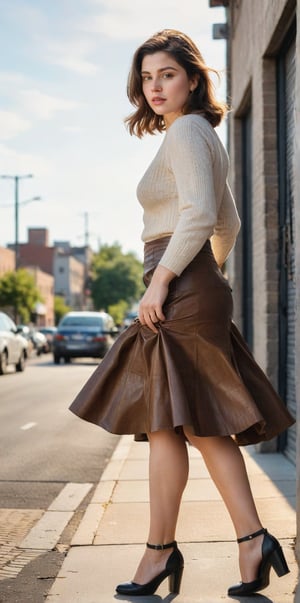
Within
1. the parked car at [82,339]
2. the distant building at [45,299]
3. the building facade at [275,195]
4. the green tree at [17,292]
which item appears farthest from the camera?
Answer: the distant building at [45,299]

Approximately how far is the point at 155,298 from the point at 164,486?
66cm

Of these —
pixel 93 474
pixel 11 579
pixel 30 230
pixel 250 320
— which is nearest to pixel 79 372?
pixel 250 320

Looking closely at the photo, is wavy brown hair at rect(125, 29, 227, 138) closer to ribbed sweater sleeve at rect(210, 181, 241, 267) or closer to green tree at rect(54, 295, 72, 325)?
ribbed sweater sleeve at rect(210, 181, 241, 267)

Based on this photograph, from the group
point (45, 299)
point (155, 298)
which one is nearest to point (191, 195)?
point (155, 298)

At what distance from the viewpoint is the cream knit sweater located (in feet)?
10.8

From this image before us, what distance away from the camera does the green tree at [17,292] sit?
210ft

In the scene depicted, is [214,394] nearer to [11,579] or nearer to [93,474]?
[11,579]

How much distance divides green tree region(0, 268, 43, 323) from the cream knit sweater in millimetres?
60698

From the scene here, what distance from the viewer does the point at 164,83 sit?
349cm

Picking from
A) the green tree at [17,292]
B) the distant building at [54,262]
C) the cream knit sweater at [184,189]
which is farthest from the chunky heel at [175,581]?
the distant building at [54,262]

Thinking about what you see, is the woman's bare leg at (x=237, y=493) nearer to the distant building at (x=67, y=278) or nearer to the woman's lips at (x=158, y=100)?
the woman's lips at (x=158, y=100)

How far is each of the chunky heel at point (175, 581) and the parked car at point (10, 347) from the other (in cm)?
1888

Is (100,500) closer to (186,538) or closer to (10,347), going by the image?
(186,538)

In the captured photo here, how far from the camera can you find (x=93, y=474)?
24.4 feet
